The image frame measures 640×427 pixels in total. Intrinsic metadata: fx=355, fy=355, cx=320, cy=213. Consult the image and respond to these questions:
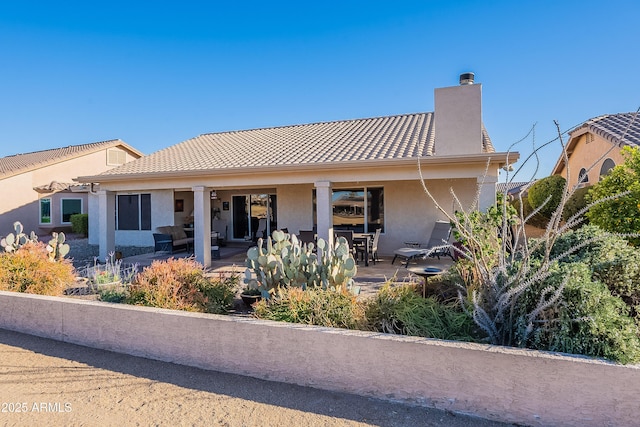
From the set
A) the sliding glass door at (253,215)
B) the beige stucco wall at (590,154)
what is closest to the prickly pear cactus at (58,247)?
the sliding glass door at (253,215)

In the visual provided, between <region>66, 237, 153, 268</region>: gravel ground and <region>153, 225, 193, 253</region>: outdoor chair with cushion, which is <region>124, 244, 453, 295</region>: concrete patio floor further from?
<region>66, 237, 153, 268</region>: gravel ground

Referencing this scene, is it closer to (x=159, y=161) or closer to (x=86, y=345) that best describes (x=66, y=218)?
(x=159, y=161)

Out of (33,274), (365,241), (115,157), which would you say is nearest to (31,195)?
(115,157)

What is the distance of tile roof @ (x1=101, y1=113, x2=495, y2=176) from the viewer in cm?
1036

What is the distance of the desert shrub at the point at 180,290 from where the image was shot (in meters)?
5.03

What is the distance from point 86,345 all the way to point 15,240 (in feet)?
17.3

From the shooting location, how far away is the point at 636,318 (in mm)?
3471

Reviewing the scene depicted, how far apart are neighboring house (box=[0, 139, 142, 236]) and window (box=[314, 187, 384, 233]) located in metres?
14.6

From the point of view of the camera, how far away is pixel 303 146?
12.6m

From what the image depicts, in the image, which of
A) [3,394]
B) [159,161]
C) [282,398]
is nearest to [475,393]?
[282,398]

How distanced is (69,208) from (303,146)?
64.6 ft

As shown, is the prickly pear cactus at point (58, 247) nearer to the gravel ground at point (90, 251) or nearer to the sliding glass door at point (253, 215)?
the gravel ground at point (90, 251)

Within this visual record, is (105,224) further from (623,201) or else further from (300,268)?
(623,201)

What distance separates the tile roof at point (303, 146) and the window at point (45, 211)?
11966 millimetres
